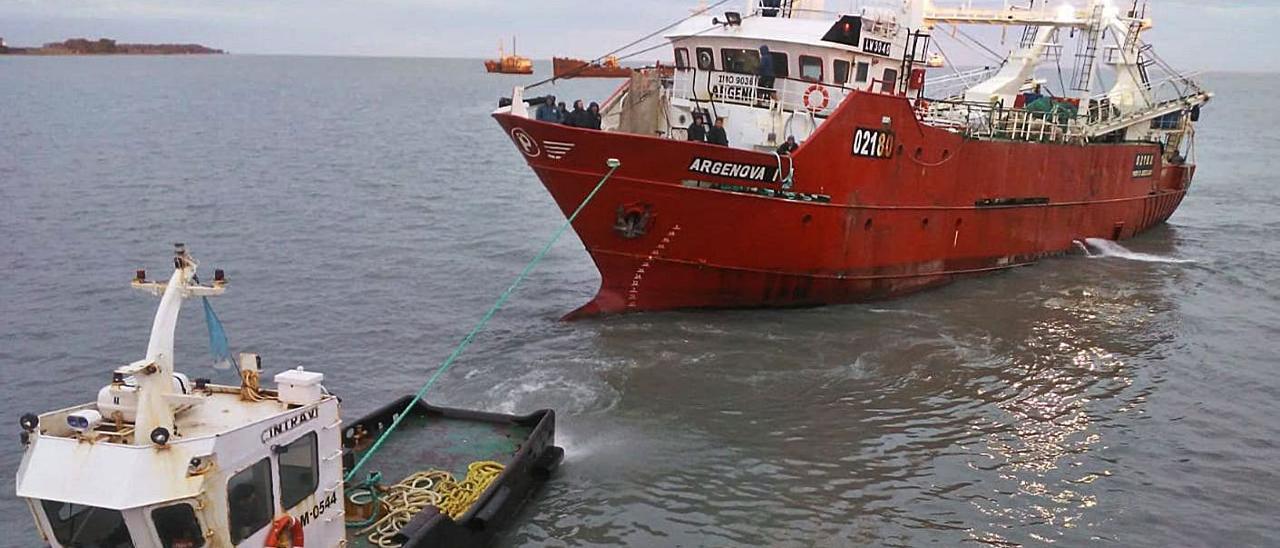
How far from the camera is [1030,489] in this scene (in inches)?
465

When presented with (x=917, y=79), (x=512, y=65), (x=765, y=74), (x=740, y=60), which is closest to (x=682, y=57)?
(x=740, y=60)

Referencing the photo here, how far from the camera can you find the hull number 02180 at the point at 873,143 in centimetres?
1698

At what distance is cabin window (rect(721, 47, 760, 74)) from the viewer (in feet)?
61.6

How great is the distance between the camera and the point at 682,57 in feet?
64.2

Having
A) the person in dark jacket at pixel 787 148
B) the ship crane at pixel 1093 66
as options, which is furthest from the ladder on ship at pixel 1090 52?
the person in dark jacket at pixel 787 148

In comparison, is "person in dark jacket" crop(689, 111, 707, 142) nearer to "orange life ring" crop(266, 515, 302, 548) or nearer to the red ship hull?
the red ship hull

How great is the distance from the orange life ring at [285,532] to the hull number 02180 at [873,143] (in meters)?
12.4

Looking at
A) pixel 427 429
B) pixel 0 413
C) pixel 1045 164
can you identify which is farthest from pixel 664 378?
pixel 1045 164

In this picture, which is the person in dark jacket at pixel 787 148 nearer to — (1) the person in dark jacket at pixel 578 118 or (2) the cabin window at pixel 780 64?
(2) the cabin window at pixel 780 64

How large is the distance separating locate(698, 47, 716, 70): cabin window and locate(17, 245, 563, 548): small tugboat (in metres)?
12.0

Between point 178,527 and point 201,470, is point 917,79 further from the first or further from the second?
point 178,527

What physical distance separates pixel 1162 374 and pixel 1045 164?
7223 millimetres

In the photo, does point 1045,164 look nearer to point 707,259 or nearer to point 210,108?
point 707,259

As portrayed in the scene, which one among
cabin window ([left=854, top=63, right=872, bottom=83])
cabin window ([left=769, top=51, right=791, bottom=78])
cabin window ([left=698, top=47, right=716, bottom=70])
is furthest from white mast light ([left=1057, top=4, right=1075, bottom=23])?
cabin window ([left=698, top=47, right=716, bottom=70])
